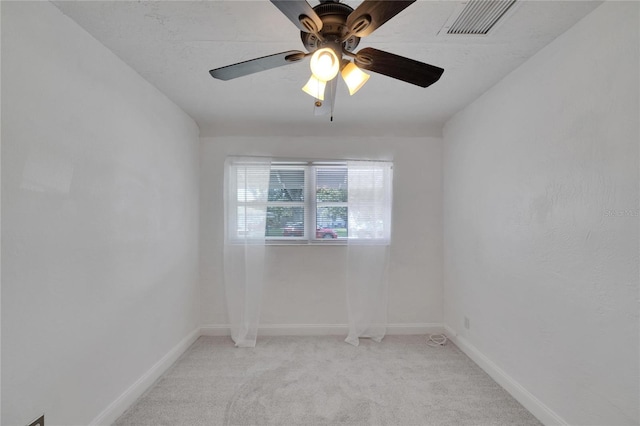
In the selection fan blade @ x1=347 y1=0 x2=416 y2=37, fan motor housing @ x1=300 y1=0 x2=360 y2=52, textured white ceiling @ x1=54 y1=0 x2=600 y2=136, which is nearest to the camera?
fan blade @ x1=347 y1=0 x2=416 y2=37

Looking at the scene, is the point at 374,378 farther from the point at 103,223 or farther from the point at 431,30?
the point at 431,30

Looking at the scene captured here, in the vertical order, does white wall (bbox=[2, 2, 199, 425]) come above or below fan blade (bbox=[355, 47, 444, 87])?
below

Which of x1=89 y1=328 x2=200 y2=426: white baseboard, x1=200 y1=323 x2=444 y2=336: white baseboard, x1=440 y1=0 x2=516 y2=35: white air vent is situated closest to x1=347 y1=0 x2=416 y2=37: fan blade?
x1=440 y1=0 x2=516 y2=35: white air vent

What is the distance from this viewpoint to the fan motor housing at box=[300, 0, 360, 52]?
1.03 metres

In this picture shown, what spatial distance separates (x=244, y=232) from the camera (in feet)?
9.61

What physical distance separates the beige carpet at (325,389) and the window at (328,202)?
120 centimetres

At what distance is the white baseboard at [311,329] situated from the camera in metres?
3.04

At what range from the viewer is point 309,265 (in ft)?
10.2

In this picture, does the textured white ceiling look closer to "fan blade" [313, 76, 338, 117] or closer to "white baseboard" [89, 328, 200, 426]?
"fan blade" [313, 76, 338, 117]

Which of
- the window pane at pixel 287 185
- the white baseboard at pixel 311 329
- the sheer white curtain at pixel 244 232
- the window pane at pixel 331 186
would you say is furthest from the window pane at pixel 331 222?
the white baseboard at pixel 311 329

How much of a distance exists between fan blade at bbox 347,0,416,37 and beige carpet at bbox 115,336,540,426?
2.16 metres

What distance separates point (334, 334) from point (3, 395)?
2.50 m

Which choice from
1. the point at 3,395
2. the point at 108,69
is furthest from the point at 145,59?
the point at 3,395

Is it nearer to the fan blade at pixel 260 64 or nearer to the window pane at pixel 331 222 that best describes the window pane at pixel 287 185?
the window pane at pixel 331 222
